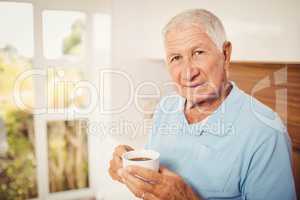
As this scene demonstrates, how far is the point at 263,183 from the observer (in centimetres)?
78

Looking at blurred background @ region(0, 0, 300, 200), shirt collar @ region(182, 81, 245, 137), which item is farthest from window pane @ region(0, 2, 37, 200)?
shirt collar @ region(182, 81, 245, 137)

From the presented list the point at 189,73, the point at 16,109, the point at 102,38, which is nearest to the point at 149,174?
the point at 189,73

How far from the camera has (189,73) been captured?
912 mm

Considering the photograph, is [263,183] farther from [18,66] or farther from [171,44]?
[18,66]

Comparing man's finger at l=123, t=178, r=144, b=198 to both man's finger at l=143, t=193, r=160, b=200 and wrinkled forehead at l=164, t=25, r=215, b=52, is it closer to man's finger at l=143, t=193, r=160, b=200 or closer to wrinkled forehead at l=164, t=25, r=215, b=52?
man's finger at l=143, t=193, r=160, b=200

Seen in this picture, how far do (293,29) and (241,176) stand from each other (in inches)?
15.2

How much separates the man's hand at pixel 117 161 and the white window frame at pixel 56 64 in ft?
0.67

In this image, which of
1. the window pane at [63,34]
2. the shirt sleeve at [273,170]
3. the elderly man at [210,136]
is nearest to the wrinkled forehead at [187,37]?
the elderly man at [210,136]

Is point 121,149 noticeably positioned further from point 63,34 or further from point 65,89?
point 63,34

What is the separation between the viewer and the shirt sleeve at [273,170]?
744 mm

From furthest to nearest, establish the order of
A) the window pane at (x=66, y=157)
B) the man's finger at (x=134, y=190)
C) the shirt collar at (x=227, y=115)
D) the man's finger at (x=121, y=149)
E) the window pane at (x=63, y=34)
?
the window pane at (x=66, y=157)
the window pane at (x=63, y=34)
the man's finger at (x=121, y=149)
the man's finger at (x=134, y=190)
the shirt collar at (x=227, y=115)

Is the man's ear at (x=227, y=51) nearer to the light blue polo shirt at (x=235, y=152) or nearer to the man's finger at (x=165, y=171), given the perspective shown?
the light blue polo shirt at (x=235, y=152)

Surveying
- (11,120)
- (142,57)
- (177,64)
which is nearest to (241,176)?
(177,64)

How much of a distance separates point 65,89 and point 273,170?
97cm
